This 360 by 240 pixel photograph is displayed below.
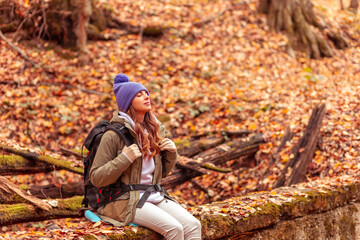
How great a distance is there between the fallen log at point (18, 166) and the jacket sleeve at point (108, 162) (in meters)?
2.48

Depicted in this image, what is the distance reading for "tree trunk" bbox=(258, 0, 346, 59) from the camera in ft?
40.2

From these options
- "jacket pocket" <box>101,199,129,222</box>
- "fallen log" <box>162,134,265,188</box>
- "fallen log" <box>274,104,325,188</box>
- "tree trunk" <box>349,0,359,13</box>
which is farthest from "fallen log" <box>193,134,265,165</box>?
"tree trunk" <box>349,0,359,13</box>

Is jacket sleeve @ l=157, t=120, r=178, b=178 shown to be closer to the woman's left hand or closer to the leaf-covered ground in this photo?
the woman's left hand

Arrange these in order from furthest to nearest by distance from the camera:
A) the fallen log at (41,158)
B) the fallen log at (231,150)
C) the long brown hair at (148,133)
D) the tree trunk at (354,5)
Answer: the tree trunk at (354,5) → the fallen log at (231,150) → the fallen log at (41,158) → the long brown hair at (148,133)

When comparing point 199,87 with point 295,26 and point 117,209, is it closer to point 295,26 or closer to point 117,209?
point 295,26

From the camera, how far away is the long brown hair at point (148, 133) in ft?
11.4

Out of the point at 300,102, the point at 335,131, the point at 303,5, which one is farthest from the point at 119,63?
the point at 303,5

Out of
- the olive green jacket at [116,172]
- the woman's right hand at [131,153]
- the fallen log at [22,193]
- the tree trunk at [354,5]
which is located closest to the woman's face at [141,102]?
the olive green jacket at [116,172]

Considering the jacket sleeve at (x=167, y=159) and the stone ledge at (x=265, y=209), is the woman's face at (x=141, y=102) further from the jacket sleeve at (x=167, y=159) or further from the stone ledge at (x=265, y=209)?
the stone ledge at (x=265, y=209)

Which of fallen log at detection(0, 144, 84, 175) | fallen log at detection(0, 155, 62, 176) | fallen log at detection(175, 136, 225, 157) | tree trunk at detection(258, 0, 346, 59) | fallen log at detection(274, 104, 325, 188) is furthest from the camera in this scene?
tree trunk at detection(258, 0, 346, 59)

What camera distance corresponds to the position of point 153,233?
134 inches

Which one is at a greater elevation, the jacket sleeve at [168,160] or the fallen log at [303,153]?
the jacket sleeve at [168,160]

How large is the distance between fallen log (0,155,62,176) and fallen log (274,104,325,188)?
3940mm

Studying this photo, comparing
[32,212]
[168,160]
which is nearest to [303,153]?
[168,160]
